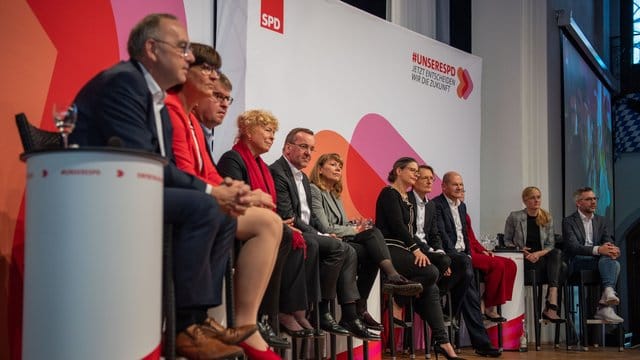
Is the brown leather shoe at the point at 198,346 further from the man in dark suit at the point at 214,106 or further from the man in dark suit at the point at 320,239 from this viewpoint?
the man in dark suit at the point at 320,239

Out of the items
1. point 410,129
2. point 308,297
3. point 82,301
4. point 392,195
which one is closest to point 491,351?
point 392,195

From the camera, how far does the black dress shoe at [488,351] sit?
6.06 m

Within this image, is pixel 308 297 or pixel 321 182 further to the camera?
pixel 321 182

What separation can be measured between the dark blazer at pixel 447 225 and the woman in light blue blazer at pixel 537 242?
3.02 ft

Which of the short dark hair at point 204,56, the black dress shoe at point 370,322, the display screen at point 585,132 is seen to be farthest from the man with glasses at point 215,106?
the display screen at point 585,132

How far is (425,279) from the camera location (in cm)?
537

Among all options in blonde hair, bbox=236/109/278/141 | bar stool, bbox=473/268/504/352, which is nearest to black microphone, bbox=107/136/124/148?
blonde hair, bbox=236/109/278/141

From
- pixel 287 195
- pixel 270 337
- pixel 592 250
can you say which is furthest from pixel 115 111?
pixel 592 250

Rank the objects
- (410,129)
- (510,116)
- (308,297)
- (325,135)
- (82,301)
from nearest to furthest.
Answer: (82,301) < (308,297) < (325,135) < (410,129) < (510,116)

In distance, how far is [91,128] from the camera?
2.55 meters

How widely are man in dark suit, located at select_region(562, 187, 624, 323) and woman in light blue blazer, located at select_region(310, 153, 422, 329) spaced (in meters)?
2.93

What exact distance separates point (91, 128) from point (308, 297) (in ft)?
6.20

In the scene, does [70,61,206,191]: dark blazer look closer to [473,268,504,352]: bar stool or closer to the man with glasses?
the man with glasses

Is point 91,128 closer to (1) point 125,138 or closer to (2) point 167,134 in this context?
(1) point 125,138
